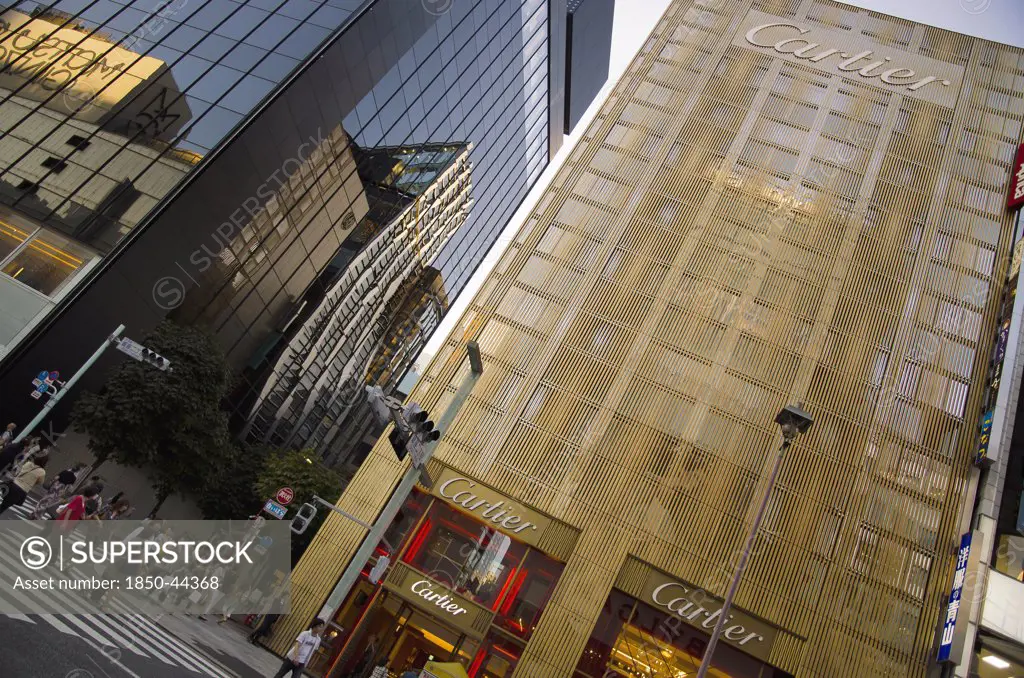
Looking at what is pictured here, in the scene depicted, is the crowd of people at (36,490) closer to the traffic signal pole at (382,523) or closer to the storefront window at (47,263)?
the storefront window at (47,263)

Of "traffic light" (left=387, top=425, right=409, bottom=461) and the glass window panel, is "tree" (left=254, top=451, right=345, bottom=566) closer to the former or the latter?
the glass window panel

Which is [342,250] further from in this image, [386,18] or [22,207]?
[22,207]

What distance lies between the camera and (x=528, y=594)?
22.2m

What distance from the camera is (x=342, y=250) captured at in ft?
120

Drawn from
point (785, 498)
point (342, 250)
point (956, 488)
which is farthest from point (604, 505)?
point (342, 250)

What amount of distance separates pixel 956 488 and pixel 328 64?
31.6 metres

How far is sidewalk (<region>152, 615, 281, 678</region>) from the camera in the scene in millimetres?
16438

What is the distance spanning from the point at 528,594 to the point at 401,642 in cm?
460

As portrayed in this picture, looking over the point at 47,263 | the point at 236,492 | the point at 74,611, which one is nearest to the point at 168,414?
the point at 47,263

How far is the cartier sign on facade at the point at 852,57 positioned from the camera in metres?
34.0

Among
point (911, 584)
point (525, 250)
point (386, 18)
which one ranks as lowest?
point (911, 584)

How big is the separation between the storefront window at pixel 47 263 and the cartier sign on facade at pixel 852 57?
3385 cm

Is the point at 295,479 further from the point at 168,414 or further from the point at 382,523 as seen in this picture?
the point at 382,523

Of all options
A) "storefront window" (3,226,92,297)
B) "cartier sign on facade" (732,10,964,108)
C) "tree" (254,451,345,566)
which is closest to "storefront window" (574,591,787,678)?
"tree" (254,451,345,566)
